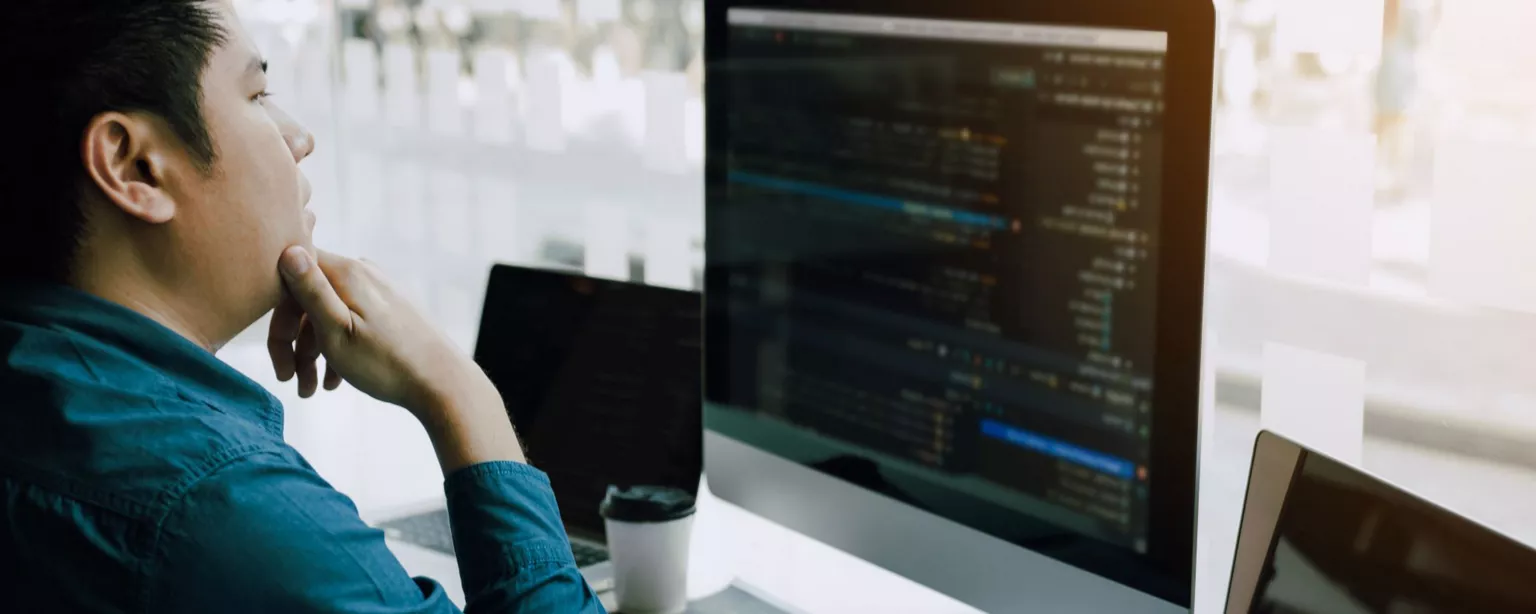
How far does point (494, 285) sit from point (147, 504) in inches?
33.5

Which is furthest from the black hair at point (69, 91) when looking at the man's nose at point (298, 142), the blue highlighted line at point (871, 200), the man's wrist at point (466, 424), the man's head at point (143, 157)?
the blue highlighted line at point (871, 200)

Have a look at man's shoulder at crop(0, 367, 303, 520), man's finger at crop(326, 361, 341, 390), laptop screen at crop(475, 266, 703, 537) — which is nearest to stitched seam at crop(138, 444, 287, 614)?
man's shoulder at crop(0, 367, 303, 520)

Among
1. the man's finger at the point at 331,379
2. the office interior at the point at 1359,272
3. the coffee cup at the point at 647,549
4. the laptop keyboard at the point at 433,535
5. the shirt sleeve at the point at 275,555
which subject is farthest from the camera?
the laptop keyboard at the point at 433,535

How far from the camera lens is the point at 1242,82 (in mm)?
1307

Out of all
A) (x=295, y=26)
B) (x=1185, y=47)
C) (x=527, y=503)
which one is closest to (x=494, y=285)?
(x=527, y=503)

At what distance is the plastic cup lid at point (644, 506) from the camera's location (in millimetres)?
1389

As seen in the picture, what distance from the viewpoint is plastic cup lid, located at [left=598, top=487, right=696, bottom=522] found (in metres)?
1.39

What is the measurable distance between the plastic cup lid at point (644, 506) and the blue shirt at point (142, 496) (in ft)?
1.43

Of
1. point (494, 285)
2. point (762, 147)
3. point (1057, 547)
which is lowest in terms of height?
point (1057, 547)

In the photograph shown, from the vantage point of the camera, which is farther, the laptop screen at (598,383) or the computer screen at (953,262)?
the laptop screen at (598,383)

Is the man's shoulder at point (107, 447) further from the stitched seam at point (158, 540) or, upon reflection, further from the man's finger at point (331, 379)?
the man's finger at point (331, 379)

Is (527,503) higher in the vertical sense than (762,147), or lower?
lower

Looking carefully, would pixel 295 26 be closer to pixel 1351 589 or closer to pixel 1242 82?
pixel 1242 82

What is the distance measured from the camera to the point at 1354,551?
0.78 meters
